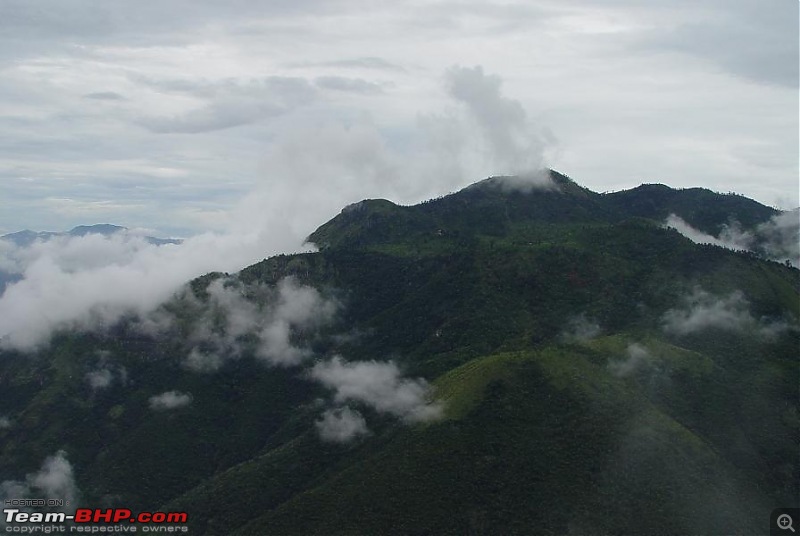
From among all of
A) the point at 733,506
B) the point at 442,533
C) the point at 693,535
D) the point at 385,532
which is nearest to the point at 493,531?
the point at 442,533

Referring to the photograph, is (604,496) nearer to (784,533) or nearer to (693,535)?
(693,535)

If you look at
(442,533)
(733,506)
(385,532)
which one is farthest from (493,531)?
(733,506)

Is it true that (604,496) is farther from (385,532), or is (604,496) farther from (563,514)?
(385,532)

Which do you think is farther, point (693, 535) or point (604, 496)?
point (604, 496)

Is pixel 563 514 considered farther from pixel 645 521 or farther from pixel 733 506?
pixel 733 506

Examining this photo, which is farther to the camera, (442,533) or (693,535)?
(442,533)
